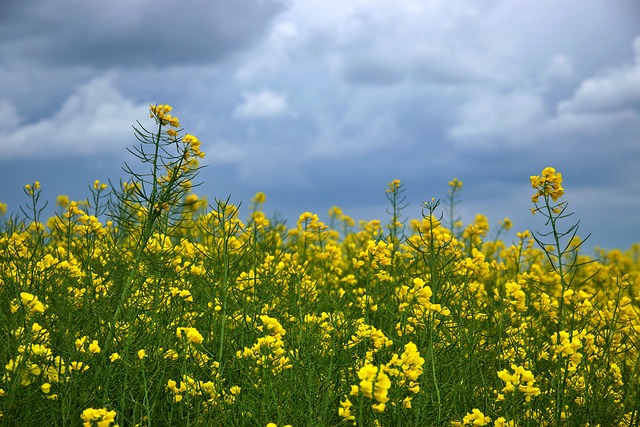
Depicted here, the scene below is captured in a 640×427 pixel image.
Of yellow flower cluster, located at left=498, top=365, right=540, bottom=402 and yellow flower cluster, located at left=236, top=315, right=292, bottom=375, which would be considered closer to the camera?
yellow flower cluster, located at left=498, top=365, right=540, bottom=402

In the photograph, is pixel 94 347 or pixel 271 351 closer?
pixel 94 347

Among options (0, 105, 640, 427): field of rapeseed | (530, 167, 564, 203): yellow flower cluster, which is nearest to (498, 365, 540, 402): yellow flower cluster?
(0, 105, 640, 427): field of rapeseed

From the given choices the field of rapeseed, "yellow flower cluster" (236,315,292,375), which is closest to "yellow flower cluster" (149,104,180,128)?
the field of rapeseed

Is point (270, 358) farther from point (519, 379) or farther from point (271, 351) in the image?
point (519, 379)

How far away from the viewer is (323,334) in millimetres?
3629

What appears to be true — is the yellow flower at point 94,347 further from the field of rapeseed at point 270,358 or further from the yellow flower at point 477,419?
the yellow flower at point 477,419

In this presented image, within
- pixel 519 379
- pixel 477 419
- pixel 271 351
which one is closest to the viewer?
pixel 477 419

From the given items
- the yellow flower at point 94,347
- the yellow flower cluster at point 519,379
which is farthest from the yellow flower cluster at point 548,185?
the yellow flower at point 94,347

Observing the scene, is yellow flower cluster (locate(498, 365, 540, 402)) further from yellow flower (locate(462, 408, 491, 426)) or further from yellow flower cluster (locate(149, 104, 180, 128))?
yellow flower cluster (locate(149, 104, 180, 128))

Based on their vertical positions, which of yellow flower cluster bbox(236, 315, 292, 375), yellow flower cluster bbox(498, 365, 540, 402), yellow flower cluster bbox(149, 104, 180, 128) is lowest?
yellow flower cluster bbox(498, 365, 540, 402)

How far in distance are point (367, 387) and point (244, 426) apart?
1013mm

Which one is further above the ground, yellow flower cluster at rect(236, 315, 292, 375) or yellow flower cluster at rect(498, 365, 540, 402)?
yellow flower cluster at rect(236, 315, 292, 375)

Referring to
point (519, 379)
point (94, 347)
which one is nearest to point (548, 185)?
point (519, 379)

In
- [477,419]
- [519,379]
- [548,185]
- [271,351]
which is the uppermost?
[548,185]
